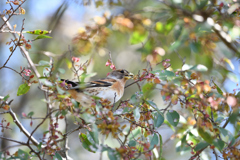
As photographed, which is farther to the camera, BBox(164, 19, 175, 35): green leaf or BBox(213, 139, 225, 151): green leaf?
BBox(213, 139, 225, 151): green leaf

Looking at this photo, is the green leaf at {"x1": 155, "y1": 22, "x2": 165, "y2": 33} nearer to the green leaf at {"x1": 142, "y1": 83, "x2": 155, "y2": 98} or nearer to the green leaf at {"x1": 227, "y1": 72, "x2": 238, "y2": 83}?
the green leaf at {"x1": 227, "y1": 72, "x2": 238, "y2": 83}

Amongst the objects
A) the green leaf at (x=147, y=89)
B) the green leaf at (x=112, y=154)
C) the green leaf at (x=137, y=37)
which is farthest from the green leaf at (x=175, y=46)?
the green leaf at (x=112, y=154)

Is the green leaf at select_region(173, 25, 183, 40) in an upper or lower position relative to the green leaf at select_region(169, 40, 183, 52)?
upper

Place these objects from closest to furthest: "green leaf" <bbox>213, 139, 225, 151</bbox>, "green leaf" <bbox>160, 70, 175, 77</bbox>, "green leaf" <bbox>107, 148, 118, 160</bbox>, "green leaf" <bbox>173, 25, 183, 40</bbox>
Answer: "green leaf" <bbox>173, 25, 183, 40</bbox>
"green leaf" <bbox>107, 148, 118, 160</bbox>
"green leaf" <bbox>213, 139, 225, 151</bbox>
"green leaf" <bbox>160, 70, 175, 77</bbox>

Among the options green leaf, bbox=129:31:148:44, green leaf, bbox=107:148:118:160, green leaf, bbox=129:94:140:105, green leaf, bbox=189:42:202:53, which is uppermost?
green leaf, bbox=189:42:202:53

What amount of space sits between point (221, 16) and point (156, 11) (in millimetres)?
471

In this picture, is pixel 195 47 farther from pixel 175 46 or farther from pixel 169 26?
pixel 169 26

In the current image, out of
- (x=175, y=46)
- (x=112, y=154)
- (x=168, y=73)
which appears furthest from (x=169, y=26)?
(x=112, y=154)

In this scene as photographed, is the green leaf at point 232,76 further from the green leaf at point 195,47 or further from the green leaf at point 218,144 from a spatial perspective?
the green leaf at point 218,144

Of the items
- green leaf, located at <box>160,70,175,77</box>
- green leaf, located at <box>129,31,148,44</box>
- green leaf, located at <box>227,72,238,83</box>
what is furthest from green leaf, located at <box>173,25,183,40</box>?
green leaf, located at <box>160,70,175,77</box>

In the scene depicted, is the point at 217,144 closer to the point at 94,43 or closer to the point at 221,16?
the point at 221,16

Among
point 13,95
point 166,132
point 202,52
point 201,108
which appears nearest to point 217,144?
point 201,108

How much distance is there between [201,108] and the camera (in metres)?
2.46

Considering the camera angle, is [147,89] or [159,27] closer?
[159,27]
